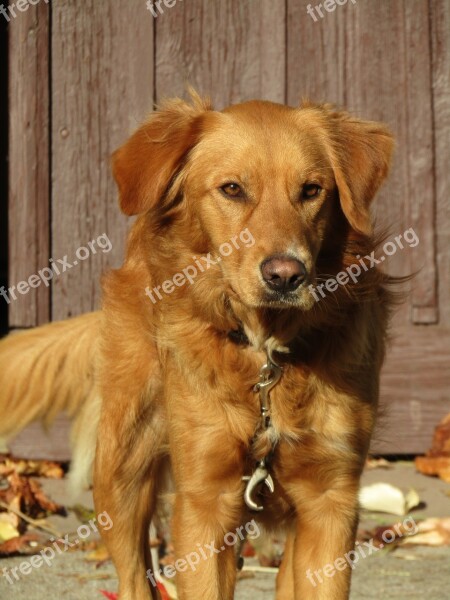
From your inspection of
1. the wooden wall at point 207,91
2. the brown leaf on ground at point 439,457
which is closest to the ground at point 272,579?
the brown leaf on ground at point 439,457

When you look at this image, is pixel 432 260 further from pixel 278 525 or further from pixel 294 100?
pixel 278 525

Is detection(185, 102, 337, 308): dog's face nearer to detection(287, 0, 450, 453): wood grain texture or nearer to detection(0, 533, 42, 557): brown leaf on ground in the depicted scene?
detection(0, 533, 42, 557): brown leaf on ground

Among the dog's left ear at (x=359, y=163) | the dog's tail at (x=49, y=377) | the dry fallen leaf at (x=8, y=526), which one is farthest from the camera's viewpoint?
the dry fallen leaf at (x=8, y=526)

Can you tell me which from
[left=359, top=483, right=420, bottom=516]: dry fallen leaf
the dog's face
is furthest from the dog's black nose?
[left=359, top=483, right=420, bottom=516]: dry fallen leaf

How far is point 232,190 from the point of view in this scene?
371cm

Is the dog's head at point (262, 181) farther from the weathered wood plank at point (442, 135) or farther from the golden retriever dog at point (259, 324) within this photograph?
the weathered wood plank at point (442, 135)

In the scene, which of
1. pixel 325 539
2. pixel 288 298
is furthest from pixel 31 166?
pixel 325 539

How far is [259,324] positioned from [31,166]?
2.83 meters

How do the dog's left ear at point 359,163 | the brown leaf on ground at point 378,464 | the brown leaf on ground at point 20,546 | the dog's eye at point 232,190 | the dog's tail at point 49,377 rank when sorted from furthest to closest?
the brown leaf on ground at point 378,464 < the brown leaf on ground at point 20,546 < the dog's tail at point 49,377 < the dog's left ear at point 359,163 < the dog's eye at point 232,190

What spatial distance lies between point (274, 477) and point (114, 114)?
3.09 metres

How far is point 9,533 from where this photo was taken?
5352 mm

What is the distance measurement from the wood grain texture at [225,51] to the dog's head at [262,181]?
215cm

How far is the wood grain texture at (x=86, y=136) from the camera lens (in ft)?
20.6

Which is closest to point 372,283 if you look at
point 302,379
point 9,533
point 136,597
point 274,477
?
point 302,379
